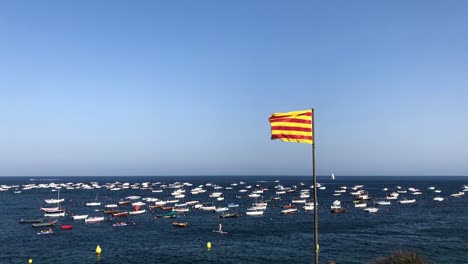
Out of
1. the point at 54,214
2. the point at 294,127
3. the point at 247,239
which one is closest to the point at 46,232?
the point at 54,214

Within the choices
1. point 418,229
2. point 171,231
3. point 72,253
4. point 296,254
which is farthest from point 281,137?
point 418,229

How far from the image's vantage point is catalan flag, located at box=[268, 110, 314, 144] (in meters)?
21.5

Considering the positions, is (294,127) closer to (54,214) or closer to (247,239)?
(247,239)

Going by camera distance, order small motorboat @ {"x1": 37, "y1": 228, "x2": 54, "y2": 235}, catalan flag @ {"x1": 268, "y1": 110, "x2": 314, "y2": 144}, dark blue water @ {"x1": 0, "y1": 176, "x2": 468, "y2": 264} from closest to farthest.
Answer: catalan flag @ {"x1": 268, "y1": 110, "x2": 314, "y2": 144}
dark blue water @ {"x1": 0, "y1": 176, "x2": 468, "y2": 264}
small motorboat @ {"x1": 37, "y1": 228, "x2": 54, "y2": 235}

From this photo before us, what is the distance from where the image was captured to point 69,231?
8662cm

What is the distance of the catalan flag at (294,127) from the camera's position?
70.5ft

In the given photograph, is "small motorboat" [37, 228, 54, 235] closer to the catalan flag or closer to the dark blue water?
the dark blue water

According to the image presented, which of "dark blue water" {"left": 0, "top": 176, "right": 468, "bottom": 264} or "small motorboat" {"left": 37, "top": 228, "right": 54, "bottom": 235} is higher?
"dark blue water" {"left": 0, "top": 176, "right": 468, "bottom": 264}

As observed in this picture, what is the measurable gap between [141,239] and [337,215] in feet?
185

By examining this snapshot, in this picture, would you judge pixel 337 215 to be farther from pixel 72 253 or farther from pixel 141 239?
pixel 72 253

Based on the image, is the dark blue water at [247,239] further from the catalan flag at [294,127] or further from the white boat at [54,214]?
the catalan flag at [294,127]

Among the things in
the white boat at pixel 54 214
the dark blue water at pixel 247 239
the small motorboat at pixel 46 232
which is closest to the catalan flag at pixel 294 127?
the dark blue water at pixel 247 239

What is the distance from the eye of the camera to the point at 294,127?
21.6m

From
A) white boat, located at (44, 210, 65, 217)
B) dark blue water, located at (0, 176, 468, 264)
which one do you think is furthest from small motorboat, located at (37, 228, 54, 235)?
white boat, located at (44, 210, 65, 217)
